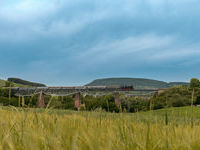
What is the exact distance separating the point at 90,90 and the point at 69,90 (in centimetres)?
363

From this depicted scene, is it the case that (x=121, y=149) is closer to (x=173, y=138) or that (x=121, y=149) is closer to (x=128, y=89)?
(x=173, y=138)

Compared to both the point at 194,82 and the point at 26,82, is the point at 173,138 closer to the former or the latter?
the point at 194,82

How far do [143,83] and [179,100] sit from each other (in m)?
123

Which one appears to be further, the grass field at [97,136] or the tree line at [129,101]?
the tree line at [129,101]

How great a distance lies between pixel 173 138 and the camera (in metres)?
1.58

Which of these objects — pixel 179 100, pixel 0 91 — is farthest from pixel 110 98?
pixel 179 100

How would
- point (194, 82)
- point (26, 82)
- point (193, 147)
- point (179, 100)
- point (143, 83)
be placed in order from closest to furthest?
point (193, 147) < point (179, 100) < point (194, 82) < point (26, 82) < point (143, 83)

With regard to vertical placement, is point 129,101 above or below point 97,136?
below

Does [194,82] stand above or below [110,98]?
above

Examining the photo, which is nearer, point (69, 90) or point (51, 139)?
point (51, 139)

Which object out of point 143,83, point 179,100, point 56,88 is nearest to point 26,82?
point 143,83

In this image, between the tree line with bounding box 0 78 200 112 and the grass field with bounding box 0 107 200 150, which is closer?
the grass field with bounding box 0 107 200 150

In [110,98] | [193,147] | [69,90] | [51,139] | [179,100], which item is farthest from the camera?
[69,90]

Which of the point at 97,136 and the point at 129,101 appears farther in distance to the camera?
the point at 129,101
